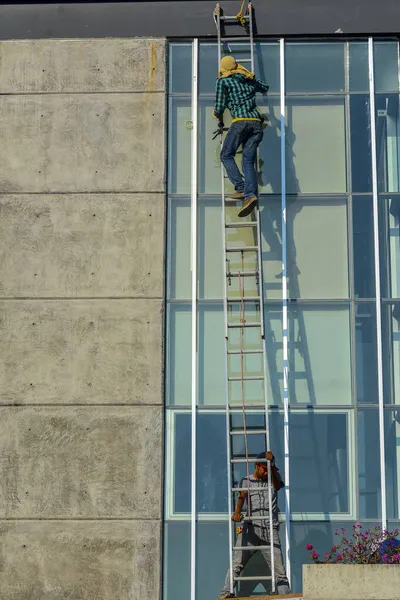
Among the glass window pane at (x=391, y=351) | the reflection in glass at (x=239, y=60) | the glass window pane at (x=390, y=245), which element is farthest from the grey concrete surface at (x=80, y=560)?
the reflection in glass at (x=239, y=60)

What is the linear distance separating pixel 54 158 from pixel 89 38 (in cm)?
178

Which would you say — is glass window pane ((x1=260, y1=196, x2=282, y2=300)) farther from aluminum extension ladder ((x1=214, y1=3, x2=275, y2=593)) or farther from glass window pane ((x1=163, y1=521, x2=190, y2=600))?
glass window pane ((x1=163, y1=521, x2=190, y2=600))

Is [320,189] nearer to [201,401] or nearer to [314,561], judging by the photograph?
[201,401]

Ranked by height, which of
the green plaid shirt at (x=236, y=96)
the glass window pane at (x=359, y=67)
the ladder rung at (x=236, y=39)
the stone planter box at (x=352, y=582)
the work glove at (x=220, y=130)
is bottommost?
the stone planter box at (x=352, y=582)

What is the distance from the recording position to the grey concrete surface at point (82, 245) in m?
15.3

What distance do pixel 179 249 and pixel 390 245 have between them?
2.74 m

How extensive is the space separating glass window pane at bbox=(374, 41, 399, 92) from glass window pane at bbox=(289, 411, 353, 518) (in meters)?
4.46

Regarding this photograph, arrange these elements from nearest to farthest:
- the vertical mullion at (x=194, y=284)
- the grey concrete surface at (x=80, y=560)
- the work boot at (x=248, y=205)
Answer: the grey concrete surface at (x=80, y=560), the vertical mullion at (x=194, y=284), the work boot at (x=248, y=205)

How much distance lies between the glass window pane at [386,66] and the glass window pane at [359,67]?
13 centimetres

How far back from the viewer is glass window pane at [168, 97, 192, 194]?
51.5ft

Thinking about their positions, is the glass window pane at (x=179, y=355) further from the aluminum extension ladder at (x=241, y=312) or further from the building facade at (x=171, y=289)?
the aluminum extension ladder at (x=241, y=312)

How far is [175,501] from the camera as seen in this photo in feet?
47.9

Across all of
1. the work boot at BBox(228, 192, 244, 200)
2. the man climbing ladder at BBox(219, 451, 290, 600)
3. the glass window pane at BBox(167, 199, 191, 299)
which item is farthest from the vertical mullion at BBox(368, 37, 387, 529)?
the glass window pane at BBox(167, 199, 191, 299)

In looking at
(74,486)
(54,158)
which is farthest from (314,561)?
(54,158)
